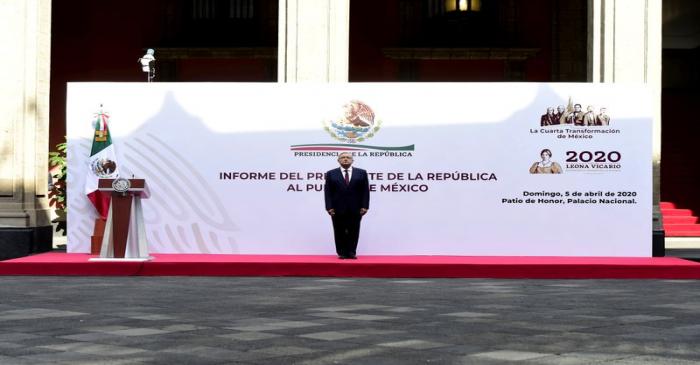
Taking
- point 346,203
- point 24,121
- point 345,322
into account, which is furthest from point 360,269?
point 24,121

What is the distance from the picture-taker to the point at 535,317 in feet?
30.7

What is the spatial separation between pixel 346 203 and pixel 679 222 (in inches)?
445

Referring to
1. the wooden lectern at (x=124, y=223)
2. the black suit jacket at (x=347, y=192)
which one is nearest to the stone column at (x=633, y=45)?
the black suit jacket at (x=347, y=192)

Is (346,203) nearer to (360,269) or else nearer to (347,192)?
(347,192)

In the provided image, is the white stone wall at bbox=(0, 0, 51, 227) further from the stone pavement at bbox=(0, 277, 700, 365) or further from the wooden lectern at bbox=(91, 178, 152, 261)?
the stone pavement at bbox=(0, 277, 700, 365)

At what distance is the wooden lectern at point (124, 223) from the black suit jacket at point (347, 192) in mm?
2666

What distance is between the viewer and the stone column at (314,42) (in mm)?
18047

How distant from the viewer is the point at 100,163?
51.7ft

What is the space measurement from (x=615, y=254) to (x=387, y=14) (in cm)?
1190

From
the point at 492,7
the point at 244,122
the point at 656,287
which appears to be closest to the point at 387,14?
the point at 492,7

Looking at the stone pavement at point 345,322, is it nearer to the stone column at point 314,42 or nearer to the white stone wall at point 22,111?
the white stone wall at point 22,111

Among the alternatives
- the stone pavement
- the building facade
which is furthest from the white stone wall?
the building facade

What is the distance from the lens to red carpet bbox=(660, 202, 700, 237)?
75.3 feet

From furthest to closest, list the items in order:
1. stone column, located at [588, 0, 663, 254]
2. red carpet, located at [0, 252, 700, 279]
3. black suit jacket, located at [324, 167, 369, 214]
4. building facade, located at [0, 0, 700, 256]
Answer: building facade, located at [0, 0, 700, 256] → stone column, located at [588, 0, 663, 254] → black suit jacket, located at [324, 167, 369, 214] → red carpet, located at [0, 252, 700, 279]
